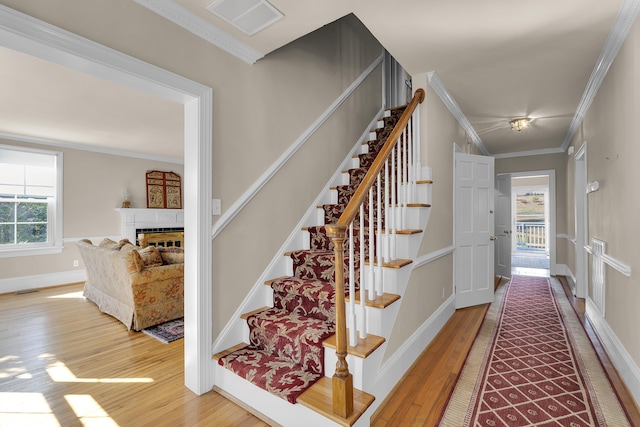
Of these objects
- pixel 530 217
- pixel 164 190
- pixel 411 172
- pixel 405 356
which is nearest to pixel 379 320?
pixel 405 356

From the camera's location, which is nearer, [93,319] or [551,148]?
[93,319]

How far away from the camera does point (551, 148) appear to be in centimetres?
580

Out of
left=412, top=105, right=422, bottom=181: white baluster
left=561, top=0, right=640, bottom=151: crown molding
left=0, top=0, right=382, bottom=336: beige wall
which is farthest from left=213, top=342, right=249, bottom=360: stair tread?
left=561, top=0, right=640, bottom=151: crown molding

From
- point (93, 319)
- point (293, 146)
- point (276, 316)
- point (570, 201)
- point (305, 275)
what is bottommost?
point (93, 319)

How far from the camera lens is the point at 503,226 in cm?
577

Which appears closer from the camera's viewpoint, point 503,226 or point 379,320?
point 379,320

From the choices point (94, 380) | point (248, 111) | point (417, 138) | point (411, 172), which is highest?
point (248, 111)

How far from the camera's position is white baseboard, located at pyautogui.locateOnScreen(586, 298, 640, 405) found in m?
1.96

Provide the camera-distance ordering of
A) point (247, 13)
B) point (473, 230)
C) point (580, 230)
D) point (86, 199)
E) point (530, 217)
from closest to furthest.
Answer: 1. point (247, 13)
2. point (473, 230)
3. point (580, 230)
4. point (86, 199)
5. point (530, 217)

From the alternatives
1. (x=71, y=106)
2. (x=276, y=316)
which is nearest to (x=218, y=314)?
(x=276, y=316)

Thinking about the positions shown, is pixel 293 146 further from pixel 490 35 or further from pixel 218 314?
pixel 490 35

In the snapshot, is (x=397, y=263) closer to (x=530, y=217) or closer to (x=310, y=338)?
(x=310, y=338)

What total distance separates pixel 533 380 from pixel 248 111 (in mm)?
2923

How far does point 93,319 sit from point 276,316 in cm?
274
